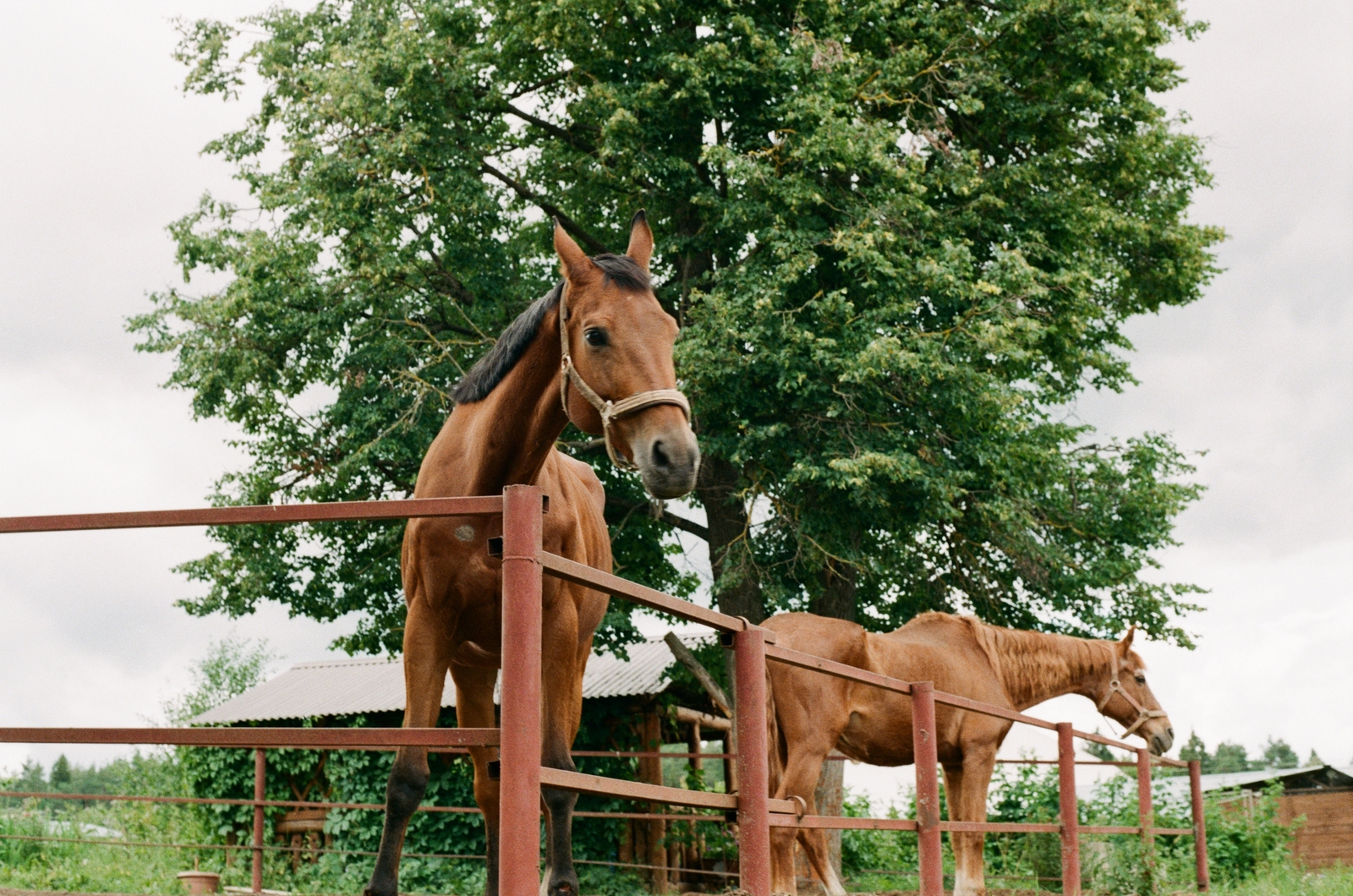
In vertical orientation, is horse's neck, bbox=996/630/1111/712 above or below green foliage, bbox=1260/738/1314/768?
above

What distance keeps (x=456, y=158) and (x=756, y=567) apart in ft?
19.4

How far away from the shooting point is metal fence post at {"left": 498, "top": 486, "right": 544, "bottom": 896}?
8.93 feet

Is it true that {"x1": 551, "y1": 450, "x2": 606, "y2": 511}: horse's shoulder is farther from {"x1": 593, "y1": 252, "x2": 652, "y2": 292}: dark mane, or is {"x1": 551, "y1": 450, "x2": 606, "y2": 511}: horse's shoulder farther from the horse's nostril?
the horse's nostril

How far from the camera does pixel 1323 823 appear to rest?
2211cm

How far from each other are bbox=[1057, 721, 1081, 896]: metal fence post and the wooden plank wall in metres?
15.9

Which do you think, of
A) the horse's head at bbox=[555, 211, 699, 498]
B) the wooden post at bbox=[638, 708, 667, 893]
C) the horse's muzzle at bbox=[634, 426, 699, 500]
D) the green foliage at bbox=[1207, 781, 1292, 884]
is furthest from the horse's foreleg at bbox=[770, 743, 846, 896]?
→ the wooden post at bbox=[638, 708, 667, 893]

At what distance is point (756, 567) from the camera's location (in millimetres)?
12992

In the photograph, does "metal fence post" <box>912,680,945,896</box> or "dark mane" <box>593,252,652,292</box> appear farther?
"metal fence post" <box>912,680,945,896</box>

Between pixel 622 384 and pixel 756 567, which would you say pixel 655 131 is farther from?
pixel 622 384

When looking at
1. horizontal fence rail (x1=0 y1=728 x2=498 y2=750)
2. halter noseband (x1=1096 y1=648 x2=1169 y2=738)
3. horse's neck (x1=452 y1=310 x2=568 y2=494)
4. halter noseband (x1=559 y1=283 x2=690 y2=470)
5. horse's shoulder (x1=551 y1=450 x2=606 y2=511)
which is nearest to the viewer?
horizontal fence rail (x1=0 y1=728 x2=498 y2=750)

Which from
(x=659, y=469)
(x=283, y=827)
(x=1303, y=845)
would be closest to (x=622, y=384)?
(x=659, y=469)

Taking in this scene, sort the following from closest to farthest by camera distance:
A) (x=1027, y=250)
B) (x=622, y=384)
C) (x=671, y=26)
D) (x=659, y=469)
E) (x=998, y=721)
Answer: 1. (x=659, y=469)
2. (x=622, y=384)
3. (x=998, y=721)
4. (x=1027, y=250)
5. (x=671, y=26)

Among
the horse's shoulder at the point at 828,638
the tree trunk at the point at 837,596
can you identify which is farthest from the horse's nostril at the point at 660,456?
the tree trunk at the point at 837,596

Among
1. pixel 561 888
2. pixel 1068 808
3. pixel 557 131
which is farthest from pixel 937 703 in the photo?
pixel 557 131
